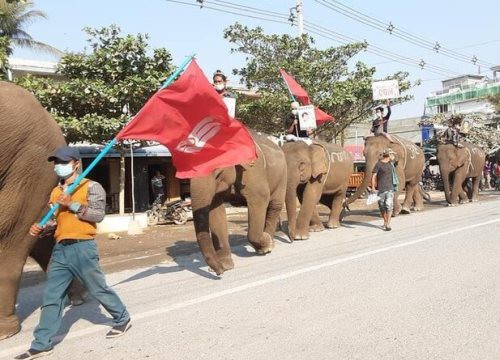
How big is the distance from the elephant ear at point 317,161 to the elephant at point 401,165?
8.65 feet

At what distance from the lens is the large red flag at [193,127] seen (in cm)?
574

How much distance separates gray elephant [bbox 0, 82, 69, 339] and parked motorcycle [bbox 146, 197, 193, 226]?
965 cm

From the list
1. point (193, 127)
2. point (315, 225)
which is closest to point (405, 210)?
point (315, 225)

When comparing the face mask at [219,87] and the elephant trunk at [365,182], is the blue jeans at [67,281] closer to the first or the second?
the face mask at [219,87]

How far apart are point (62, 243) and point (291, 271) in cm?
340

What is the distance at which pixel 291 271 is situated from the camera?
23.0 feet

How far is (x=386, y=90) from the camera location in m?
14.6

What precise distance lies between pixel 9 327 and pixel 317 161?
6770 mm

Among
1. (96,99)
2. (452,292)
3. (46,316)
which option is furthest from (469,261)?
(96,99)

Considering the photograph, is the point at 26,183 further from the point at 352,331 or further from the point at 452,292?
the point at 452,292

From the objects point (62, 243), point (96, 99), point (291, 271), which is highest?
point (96, 99)

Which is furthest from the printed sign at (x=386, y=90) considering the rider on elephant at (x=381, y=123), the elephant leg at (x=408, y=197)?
the elephant leg at (x=408, y=197)

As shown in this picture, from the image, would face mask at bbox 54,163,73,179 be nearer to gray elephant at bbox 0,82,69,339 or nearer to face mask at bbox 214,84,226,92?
gray elephant at bbox 0,82,69,339

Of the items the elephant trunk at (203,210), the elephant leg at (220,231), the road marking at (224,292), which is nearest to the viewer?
the road marking at (224,292)
